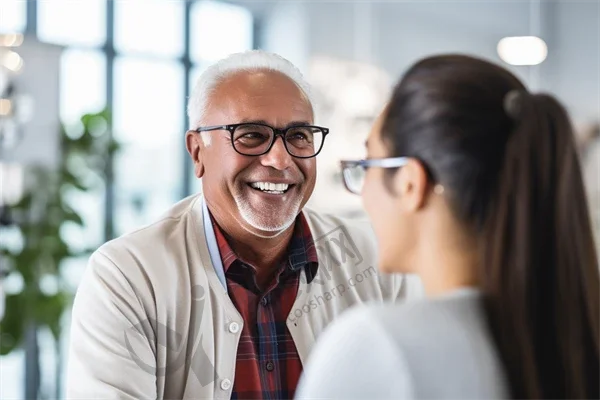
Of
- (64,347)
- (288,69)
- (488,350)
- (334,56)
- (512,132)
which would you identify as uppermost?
(334,56)

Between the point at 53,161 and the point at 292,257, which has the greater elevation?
the point at 53,161

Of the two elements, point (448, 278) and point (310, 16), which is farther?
point (310, 16)

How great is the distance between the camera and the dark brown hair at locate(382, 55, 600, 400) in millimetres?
877

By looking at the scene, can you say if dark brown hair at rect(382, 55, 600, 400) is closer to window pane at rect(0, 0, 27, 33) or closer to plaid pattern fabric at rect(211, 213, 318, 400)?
plaid pattern fabric at rect(211, 213, 318, 400)

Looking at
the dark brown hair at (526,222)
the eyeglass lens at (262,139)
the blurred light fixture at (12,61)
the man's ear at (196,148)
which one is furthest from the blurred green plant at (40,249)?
the dark brown hair at (526,222)

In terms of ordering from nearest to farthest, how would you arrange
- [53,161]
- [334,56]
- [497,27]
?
[53,161] → [497,27] → [334,56]

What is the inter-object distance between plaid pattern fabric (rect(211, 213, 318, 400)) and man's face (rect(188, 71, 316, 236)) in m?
0.08

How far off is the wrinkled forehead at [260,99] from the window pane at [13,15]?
4.19 meters

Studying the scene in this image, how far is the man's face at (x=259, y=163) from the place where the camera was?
1887 mm

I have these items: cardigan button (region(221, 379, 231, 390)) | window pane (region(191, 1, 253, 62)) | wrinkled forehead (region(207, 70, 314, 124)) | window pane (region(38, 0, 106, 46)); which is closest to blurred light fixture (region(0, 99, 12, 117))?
window pane (region(38, 0, 106, 46))

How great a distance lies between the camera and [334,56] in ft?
22.6

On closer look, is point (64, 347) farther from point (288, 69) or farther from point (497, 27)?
point (288, 69)

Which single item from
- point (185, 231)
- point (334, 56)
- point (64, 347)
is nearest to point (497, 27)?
point (334, 56)

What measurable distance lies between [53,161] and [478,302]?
148 inches
